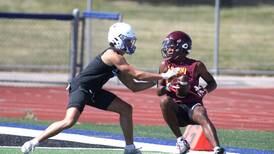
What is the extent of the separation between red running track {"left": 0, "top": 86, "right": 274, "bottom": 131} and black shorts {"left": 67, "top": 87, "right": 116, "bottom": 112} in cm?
391

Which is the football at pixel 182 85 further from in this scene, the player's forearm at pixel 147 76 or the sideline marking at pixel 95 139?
the sideline marking at pixel 95 139

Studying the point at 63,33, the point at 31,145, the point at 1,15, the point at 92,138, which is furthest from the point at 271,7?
the point at 31,145

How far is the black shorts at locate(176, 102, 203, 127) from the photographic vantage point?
10.8 metres

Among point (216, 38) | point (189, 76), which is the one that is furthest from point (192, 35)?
point (189, 76)

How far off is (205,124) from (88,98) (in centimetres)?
129

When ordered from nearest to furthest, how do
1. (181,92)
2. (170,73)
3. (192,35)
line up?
(170,73), (181,92), (192,35)

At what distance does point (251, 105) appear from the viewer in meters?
17.5

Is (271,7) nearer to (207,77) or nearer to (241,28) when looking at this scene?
(241,28)

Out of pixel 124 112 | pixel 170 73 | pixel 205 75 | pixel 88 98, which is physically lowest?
pixel 124 112

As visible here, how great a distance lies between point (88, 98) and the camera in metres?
10.8

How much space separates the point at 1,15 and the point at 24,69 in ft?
12.3

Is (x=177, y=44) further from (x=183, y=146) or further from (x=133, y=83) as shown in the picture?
(x=183, y=146)

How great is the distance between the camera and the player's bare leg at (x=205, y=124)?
10576 millimetres

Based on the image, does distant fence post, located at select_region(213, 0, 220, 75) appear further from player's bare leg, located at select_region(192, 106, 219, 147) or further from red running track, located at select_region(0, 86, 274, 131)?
player's bare leg, located at select_region(192, 106, 219, 147)
